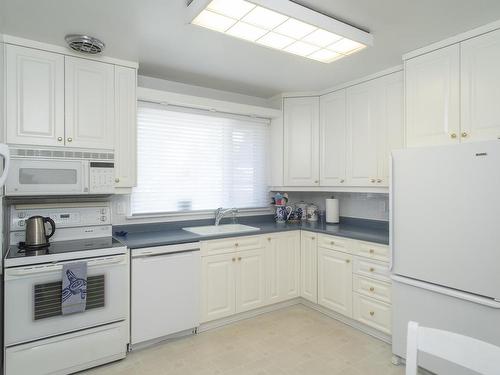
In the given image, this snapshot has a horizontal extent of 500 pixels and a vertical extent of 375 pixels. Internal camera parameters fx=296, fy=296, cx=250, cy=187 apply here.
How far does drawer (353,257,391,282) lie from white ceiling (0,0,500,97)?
1.80 metres

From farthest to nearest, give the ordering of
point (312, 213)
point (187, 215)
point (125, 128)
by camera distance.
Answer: point (312, 213) → point (187, 215) → point (125, 128)

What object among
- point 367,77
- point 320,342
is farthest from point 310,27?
point 320,342

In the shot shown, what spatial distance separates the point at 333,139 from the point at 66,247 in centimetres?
276

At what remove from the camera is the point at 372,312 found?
2633mm

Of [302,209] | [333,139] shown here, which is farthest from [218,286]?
[333,139]

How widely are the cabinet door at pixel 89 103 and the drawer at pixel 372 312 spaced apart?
2632 mm

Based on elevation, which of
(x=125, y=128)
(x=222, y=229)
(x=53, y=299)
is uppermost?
(x=125, y=128)

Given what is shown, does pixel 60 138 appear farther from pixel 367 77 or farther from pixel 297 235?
pixel 367 77

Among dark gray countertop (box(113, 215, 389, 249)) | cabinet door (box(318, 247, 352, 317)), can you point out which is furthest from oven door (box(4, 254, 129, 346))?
cabinet door (box(318, 247, 352, 317))

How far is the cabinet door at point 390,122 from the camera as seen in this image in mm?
2729

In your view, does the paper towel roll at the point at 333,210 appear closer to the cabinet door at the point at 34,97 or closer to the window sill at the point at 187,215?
the window sill at the point at 187,215

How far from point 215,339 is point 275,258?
995 mm

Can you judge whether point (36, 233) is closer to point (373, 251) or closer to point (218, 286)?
point (218, 286)

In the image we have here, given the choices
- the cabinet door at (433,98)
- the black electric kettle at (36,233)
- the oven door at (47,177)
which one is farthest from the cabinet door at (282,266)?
the black electric kettle at (36,233)
